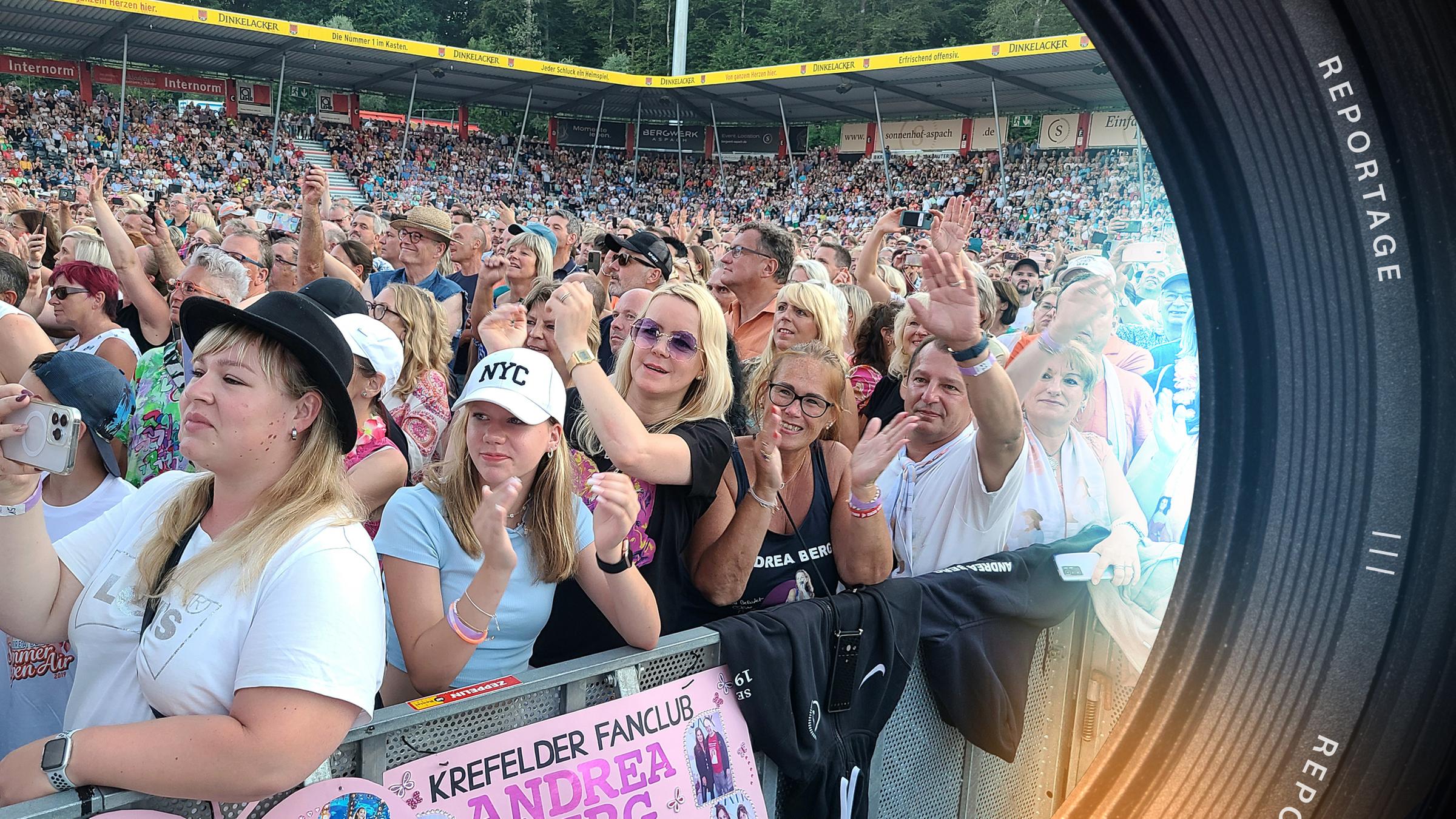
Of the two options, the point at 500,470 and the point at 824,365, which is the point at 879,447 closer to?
Result: the point at 824,365

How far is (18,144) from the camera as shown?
929 inches

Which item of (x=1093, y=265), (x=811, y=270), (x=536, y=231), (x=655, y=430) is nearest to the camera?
(x=1093, y=265)

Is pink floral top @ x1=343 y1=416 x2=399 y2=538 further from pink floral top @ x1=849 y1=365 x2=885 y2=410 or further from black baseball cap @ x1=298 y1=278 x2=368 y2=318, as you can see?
pink floral top @ x1=849 y1=365 x2=885 y2=410

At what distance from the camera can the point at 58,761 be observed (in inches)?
53.6

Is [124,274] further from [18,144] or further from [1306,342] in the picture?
[18,144]

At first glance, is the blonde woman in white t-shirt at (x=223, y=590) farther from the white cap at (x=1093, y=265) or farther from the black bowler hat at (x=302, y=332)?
the white cap at (x=1093, y=265)

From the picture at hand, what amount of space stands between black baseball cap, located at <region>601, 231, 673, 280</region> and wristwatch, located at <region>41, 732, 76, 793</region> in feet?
12.0

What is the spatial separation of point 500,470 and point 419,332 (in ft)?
6.02

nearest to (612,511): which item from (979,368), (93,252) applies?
(979,368)

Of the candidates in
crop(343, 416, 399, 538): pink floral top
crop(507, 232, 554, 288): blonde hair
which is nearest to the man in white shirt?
crop(343, 416, 399, 538): pink floral top

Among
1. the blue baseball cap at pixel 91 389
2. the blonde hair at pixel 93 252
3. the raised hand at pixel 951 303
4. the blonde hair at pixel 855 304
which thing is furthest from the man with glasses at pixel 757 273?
the blonde hair at pixel 93 252

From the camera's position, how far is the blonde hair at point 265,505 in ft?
5.01

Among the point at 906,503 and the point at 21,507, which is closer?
the point at 21,507

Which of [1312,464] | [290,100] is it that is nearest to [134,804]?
[1312,464]
